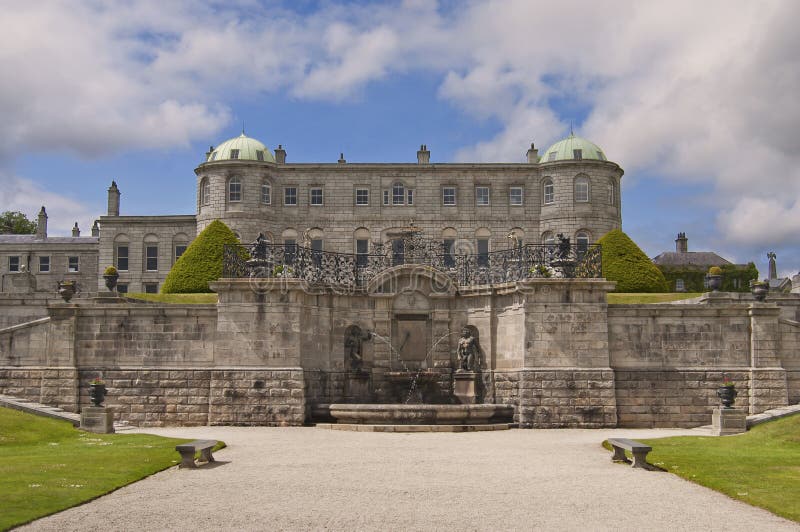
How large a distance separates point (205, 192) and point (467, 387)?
38.1 meters

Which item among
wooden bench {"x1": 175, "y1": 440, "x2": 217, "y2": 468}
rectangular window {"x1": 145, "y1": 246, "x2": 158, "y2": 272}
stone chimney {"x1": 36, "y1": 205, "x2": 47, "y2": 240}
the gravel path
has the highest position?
stone chimney {"x1": 36, "y1": 205, "x2": 47, "y2": 240}

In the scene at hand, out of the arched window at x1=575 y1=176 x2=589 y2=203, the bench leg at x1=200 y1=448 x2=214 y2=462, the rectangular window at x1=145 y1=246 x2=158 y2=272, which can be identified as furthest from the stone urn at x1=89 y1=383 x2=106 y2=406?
the arched window at x1=575 y1=176 x2=589 y2=203

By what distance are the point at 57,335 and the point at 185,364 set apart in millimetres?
3953

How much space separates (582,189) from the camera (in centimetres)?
5903

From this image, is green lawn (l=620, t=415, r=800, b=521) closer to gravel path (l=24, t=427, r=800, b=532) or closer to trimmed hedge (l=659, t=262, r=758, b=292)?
gravel path (l=24, t=427, r=800, b=532)

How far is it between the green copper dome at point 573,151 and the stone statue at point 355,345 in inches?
1388

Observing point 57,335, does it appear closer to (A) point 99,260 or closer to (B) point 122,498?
(B) point 122,498

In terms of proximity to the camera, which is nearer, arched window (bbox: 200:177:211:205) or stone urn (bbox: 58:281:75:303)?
stone urn (bbox: 58:281:75:303)

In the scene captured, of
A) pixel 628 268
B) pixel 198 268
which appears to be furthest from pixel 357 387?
pixel 628 268

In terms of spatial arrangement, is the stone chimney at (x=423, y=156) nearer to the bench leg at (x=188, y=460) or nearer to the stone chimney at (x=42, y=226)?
the stone chimney at (x=42, y=226)

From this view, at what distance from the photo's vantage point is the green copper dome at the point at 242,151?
5972 centimetres

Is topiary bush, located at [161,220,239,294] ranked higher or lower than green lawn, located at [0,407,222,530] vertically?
higher

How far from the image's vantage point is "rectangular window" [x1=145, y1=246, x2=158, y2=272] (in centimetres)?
6150

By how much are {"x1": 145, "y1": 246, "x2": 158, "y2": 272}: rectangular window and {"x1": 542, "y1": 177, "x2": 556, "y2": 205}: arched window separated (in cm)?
2734
